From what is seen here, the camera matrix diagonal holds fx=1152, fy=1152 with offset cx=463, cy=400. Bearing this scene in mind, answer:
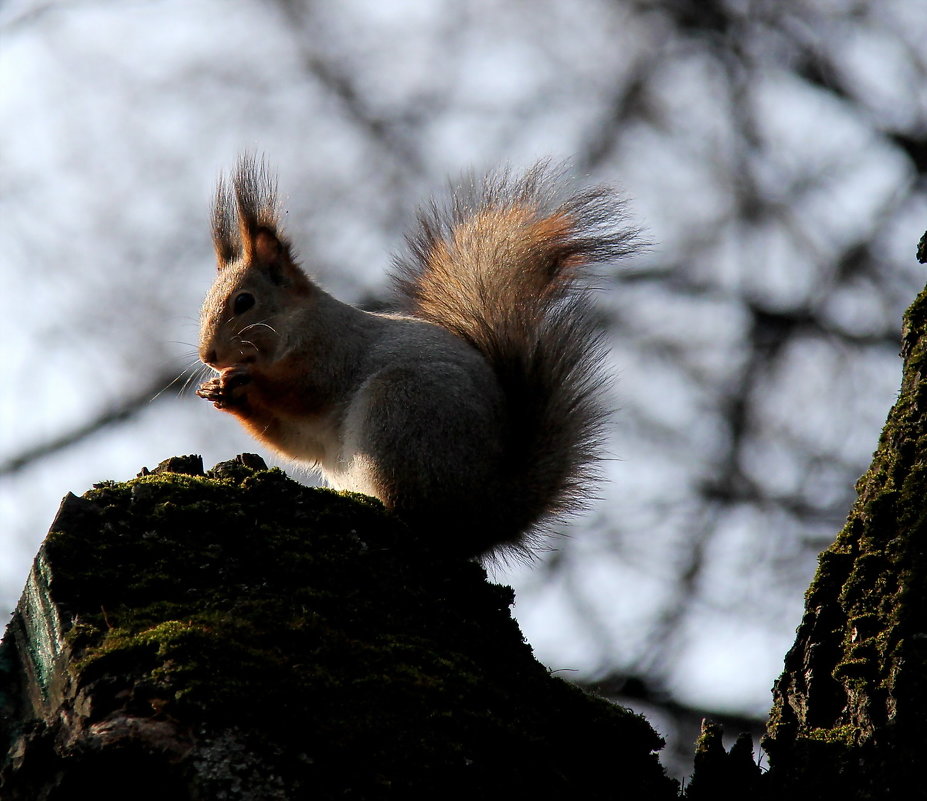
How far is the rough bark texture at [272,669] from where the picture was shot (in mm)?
1368

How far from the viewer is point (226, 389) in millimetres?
3129

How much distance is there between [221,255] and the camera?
362 cm

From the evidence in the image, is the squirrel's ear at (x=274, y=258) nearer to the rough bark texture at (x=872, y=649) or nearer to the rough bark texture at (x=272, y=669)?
the rough bark texture at (x=272, y=669)

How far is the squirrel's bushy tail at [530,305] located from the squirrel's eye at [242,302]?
44cm

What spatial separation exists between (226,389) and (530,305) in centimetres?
86

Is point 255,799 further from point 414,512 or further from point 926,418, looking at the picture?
point 414,512

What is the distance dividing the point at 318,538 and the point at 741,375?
3650 millimetres

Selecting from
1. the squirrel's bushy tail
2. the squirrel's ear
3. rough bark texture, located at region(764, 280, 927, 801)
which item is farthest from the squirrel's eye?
rough bark texture, located at region(764, 280, 927, 801)

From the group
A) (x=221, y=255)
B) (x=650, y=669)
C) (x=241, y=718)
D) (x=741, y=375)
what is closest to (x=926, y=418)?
(x=241, y=718)

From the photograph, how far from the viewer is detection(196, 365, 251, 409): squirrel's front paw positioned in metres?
3.13

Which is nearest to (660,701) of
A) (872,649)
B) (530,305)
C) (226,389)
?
(530,305)

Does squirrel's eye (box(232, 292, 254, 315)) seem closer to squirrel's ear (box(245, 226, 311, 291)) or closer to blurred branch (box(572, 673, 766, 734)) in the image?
squirrel's ear (box(245, 226, 311, 291))

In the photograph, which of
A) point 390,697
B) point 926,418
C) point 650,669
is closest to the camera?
point 390,697

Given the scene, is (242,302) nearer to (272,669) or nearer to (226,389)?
(226,389)
